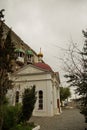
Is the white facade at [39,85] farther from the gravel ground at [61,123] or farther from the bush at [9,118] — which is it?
the bush at [9,118]

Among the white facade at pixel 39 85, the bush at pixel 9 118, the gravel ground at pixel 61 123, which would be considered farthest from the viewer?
the white facade at pixel 39 85

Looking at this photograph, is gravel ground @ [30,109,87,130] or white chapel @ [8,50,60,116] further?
white chapel @ [8,50,60,116]

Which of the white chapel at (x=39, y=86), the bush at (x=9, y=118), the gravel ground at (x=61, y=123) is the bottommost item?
the gravel ground at (x=61, y=123)

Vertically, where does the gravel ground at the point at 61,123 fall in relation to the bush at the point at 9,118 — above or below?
below

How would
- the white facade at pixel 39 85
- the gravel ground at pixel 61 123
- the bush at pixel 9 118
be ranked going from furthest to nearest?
the white facade at pixel 39 85 → the gravel ground at pixel 61 123 → the bush at pixel 9 118

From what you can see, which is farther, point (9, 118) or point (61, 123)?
point (61, 123)

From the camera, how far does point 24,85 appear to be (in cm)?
2784

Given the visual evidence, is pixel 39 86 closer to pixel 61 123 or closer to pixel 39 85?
pixel 39 85

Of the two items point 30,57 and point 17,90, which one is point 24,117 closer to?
point 17,90

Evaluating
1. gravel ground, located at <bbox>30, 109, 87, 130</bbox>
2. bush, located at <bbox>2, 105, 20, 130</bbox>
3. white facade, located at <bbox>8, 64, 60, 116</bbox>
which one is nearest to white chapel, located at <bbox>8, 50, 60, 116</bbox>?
white facade, located at <bbox>8, 64, 60, 116</bbox>

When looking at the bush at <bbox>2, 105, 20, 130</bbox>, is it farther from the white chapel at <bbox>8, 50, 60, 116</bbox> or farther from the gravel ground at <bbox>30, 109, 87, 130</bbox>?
the white chapel at <bbox>8, 50, 60, 116</bbox>

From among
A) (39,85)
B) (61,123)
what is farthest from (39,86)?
(61,123)

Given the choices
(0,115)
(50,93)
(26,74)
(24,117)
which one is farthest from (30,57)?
(0,115)

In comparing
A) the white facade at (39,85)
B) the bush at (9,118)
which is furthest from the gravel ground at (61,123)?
the white facade at (39,85)
